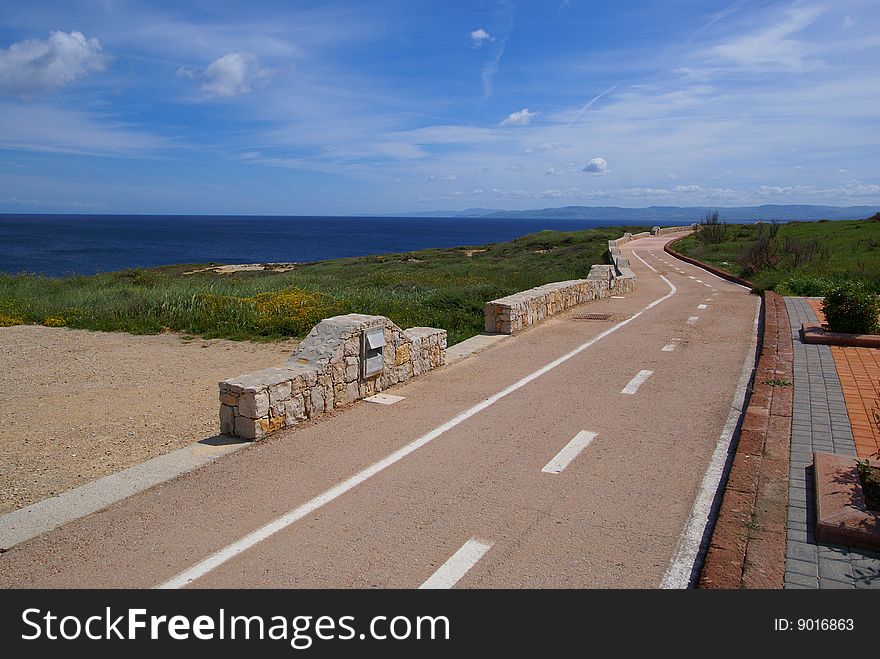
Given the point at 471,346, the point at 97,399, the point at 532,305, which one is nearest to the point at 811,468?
the point at 471,346

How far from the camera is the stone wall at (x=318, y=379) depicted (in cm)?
725

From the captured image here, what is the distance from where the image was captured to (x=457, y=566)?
14.8 feet

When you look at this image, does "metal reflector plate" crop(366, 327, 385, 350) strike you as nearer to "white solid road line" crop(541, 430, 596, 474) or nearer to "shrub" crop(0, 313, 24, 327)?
"white solid road line" crop(541, 430, 596, 474)

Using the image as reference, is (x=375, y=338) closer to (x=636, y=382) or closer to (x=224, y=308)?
(x=636, y=382)

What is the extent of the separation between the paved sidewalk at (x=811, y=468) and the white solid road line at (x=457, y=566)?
6.66 ft

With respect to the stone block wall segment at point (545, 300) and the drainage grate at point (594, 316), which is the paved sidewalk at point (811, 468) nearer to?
the drainage grate at point (594, 316)

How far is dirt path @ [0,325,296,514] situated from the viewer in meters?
6.78

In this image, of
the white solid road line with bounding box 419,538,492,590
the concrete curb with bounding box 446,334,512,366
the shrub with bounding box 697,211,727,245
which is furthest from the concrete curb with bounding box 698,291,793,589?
the shrub with bounding box 697,211,727,245

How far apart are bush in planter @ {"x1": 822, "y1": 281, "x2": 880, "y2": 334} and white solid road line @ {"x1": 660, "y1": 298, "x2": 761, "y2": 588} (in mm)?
5092

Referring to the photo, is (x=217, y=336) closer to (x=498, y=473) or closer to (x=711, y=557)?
(x=498, y=473)

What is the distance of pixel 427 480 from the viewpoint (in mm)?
6055

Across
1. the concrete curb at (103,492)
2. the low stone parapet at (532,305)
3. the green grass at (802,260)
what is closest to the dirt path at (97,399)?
the concrete curb at (103,492)

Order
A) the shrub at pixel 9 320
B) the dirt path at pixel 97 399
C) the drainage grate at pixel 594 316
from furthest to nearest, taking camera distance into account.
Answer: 1. the drainage grate at pixel 594 316
2. the shrub at pixel 9 320
3. the dirt path at pixel 97 399
